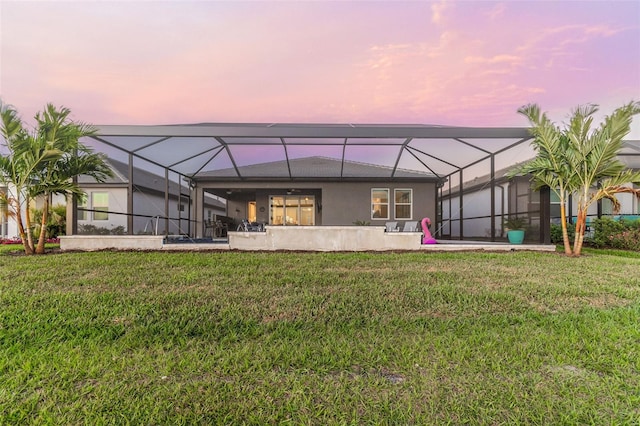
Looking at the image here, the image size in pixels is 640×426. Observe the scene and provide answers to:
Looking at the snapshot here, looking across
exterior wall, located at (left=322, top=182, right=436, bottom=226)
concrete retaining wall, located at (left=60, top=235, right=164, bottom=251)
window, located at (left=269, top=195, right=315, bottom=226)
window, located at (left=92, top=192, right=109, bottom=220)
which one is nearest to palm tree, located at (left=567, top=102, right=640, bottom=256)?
exterior wall, located at (left=322, top=182, right=436, bottom=226)

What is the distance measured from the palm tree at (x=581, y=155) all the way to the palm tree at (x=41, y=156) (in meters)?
10.6

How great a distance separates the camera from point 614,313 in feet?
11.1

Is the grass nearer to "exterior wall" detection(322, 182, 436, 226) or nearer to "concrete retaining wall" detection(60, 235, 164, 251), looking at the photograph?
"concrete retaining wall" detection(60, 235, 164, 251)

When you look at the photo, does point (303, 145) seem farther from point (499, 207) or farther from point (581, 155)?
point (581, 155)

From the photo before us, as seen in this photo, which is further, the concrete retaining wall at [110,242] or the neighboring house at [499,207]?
the neighboring house at [499,207]

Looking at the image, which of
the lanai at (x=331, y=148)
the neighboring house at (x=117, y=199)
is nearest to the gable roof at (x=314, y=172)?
the lanai at (x=331, y=148)

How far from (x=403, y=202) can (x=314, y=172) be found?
419 centimetres

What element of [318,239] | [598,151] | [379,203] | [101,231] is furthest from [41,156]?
[598,151]

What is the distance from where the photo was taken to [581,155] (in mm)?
7020

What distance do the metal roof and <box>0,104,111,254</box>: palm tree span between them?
717mm

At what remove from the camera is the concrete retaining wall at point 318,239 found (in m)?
7.90

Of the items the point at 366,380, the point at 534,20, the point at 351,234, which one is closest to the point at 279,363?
the point at 366,380

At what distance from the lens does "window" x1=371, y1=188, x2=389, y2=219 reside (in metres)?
13.4

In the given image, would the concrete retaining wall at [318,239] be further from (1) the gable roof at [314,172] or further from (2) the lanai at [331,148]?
(1) the gable roof at [314,172]
